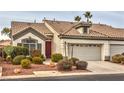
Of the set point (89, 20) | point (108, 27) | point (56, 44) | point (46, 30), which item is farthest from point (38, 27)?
point (108, 27)

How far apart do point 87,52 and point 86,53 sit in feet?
0.61

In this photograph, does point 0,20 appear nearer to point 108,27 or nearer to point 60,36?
point 60,36

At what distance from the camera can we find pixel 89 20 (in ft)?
108

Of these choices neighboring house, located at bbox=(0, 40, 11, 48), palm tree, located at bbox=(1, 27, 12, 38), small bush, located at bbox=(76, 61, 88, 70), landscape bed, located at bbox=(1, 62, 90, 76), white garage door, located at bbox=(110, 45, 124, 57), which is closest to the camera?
landscape bed, located at bbox=(1, 62, 90, 76)

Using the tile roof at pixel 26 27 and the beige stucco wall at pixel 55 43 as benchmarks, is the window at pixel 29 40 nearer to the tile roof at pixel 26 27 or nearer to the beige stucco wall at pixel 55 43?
the tile roof at pixel 26 27

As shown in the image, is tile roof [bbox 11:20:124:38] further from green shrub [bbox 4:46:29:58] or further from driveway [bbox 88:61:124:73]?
driveway [bbox 88:61:124:73]

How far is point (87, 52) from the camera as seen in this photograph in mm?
30250

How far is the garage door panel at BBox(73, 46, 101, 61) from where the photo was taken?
29.7 meters

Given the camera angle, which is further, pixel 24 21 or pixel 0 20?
pixel 24 21

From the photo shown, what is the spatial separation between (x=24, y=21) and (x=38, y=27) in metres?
2.07

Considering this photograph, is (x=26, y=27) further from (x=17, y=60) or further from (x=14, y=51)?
(x=17, y=60)

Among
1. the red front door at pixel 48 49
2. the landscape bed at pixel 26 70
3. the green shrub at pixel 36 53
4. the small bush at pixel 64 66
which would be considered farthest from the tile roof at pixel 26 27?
the small bush at pixel 64 66

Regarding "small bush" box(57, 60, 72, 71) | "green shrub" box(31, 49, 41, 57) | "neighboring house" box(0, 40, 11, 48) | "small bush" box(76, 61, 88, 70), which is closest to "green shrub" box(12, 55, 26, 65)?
"green shrub" box(31, 49, 41, 57)

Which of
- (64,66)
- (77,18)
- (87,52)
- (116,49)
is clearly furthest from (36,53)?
(116,49)
